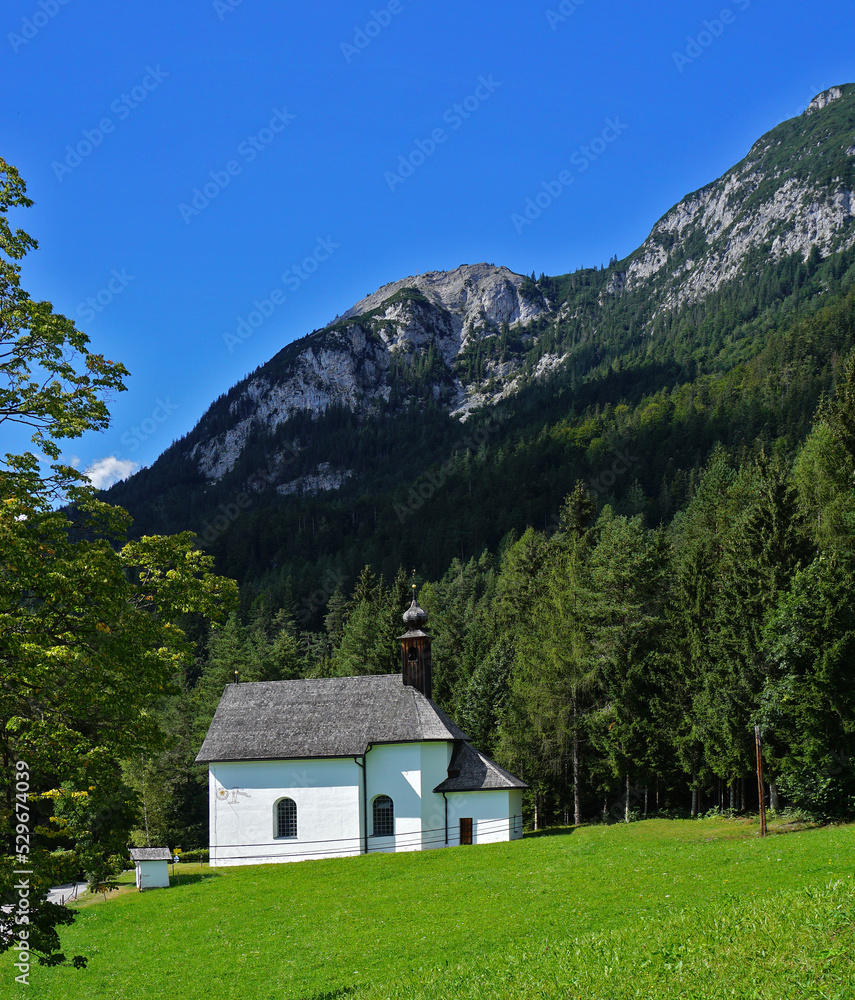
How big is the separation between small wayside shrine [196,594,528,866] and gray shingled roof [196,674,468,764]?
0.21ft

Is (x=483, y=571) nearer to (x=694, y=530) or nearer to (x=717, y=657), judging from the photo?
(x=694, y=530)

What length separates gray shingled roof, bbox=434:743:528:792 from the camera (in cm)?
3584

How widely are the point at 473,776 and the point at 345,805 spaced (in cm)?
597

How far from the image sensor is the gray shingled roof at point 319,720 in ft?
123

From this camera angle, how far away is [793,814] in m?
31.1

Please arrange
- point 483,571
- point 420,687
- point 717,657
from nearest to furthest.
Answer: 1. point 717,657
2. point 420,687
3. point 483,571

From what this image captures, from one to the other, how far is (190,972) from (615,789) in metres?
30.5

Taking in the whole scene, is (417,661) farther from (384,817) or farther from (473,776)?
(384,817)

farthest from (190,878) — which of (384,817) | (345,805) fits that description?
(384,817)

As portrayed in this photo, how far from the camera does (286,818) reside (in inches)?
1471

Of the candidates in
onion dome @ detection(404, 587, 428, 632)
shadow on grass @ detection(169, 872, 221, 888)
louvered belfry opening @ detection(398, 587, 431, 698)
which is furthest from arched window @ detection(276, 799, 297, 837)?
onion dome @ detection(404, 587, 428, 632)

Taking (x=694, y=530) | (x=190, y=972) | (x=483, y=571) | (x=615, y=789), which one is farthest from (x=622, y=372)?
(x=190, y=972)

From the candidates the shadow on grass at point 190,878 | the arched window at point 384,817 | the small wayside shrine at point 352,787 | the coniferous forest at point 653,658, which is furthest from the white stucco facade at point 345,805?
the coniferous forest at point 653,658

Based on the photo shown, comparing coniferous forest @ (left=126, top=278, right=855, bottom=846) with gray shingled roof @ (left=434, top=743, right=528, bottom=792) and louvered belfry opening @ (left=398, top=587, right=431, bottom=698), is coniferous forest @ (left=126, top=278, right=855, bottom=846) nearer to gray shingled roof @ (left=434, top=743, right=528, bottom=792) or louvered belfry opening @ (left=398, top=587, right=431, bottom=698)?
gray shingled roof @ (left=434, top=743, right=528, bottom=792)
